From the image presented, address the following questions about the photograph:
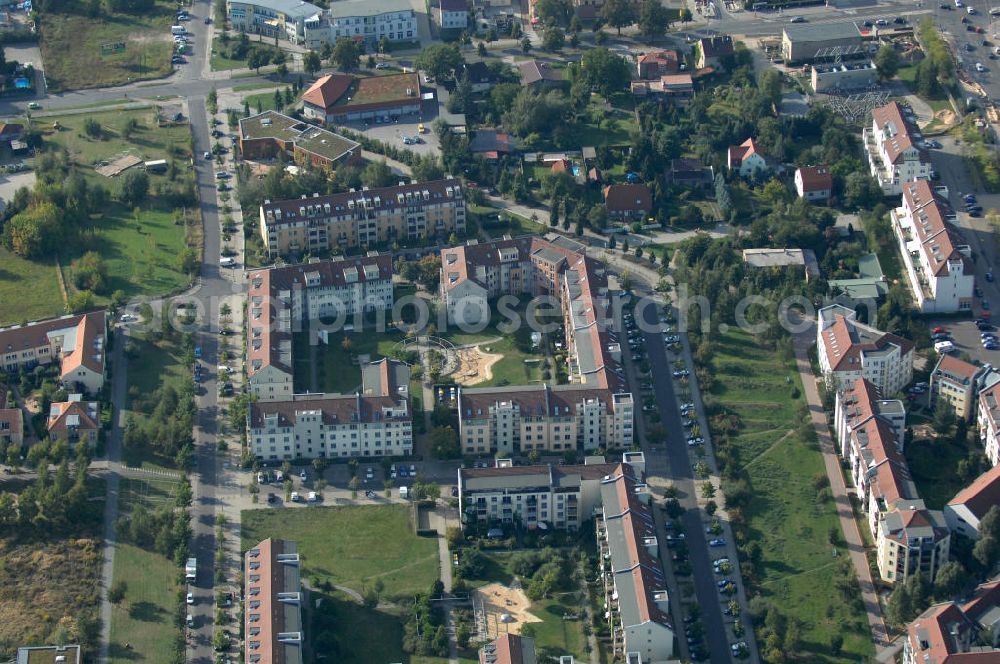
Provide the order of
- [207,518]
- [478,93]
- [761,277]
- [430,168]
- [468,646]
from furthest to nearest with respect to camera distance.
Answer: [478,93] < [430,168] < [761,277] < [207,518] < [468,646]

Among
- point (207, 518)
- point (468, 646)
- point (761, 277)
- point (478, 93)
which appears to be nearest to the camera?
point (468, 646)

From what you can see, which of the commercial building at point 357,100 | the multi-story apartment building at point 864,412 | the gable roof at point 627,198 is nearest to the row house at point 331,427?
the multi-story apartment building at point 864,412

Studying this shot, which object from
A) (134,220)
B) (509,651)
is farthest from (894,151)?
(509,651)

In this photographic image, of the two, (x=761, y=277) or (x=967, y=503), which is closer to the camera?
(x=967, y=503)

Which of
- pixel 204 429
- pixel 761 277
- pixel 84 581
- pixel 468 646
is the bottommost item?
pixel 468 646

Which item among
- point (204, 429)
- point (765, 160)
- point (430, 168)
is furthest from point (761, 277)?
point (204, 429)

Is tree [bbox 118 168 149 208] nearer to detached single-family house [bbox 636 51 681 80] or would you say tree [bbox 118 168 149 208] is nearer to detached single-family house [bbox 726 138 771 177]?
detached single-family house [bbox 636 51 681 80]

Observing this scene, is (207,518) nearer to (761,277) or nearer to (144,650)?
(144,650)

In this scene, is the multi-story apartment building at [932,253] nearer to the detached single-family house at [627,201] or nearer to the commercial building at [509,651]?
the detached single-family house at [627,201]
